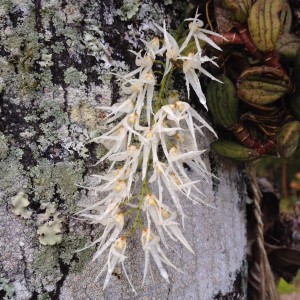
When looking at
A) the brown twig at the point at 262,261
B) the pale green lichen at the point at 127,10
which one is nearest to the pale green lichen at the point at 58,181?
the pale green lichen at the point at 127,10

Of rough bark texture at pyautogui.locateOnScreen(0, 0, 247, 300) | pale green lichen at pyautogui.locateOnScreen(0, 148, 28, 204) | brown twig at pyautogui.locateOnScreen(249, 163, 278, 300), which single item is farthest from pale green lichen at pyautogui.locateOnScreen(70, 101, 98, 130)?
brown twig at pyautogui.locateOnScreen(249, 163, 278, 300)

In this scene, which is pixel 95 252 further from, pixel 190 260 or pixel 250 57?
pixel 250 57

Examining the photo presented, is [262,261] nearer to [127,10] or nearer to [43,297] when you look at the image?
[43,297]

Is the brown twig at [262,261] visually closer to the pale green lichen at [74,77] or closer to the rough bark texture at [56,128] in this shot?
the rough bark texture at [56,128]

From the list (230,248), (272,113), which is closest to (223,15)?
(272,113)

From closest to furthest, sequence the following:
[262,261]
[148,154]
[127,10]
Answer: [148,154]
[127,10]
[262,261]

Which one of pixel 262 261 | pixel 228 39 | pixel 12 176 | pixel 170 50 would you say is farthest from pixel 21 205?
pixel 262 261
